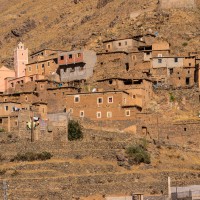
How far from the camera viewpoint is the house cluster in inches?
2785

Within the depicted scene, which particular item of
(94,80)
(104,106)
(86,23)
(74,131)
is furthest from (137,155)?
(86,23)

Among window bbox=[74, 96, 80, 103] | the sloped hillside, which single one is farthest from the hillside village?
the sloped hillside

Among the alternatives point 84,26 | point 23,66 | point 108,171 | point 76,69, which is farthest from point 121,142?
point 84,26

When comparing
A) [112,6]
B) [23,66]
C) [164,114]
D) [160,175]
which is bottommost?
[160,175]

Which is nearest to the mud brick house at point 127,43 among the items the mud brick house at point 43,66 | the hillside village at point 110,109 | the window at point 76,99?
the hillside village at point 110,109

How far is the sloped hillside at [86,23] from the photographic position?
8912 cm

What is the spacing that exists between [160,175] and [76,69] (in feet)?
70.2

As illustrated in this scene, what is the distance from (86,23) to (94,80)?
2570 centimetres

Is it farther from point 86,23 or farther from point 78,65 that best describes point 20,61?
point 86,23

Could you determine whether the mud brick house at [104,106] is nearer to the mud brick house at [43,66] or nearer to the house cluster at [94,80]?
the house cluster at [94,80]

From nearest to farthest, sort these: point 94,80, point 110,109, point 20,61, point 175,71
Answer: point 110,109
point 175,71
point 94,80
point 20,61

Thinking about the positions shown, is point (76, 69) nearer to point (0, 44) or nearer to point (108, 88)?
point (108, 88)

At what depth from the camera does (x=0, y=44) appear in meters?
112

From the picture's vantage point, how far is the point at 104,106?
7081cm
